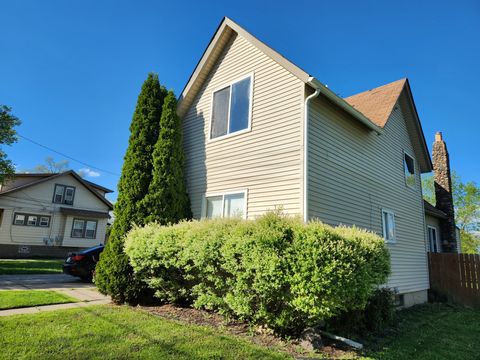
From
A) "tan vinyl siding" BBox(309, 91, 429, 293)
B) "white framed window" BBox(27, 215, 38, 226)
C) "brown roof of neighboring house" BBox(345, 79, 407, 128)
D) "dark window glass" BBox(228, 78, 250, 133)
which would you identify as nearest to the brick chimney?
"tan vinyl siding" BBox(309, 91, 429, 293)

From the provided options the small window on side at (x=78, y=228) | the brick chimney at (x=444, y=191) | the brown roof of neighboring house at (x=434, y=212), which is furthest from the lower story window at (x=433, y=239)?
the small window on side at (x=78, y=228)

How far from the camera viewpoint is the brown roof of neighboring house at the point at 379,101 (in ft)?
35.2

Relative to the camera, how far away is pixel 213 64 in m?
10.0

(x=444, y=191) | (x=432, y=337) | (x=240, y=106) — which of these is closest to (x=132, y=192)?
(x=240, y=106)

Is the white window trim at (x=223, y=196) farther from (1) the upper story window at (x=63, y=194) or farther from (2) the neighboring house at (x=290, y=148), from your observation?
(1) the upper story window at (x=63, y=194)

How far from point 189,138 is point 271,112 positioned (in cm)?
345

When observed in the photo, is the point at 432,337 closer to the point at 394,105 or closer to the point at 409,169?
the point at 394,105

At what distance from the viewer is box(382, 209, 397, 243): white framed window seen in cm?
998

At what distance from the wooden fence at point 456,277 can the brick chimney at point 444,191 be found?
4185 mm

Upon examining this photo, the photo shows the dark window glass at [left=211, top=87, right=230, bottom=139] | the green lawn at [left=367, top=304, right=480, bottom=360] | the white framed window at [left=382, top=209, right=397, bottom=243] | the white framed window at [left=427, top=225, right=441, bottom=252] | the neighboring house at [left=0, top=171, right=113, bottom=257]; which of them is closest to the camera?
the green lawn at [left=367, top=304, right=480, bottom=360]

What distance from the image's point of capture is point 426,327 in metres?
7.65

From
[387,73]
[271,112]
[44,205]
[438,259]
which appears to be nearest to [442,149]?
[387,73]

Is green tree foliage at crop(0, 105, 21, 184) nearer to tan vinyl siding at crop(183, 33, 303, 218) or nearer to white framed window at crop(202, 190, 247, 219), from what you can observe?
tan vinyl siding at crop(183, 33, 303, 218)

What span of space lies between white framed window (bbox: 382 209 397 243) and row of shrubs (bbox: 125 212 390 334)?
4844 mm
